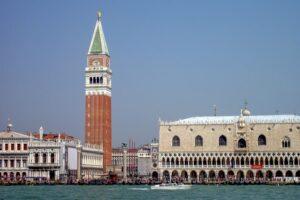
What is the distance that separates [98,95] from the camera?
122875 mm

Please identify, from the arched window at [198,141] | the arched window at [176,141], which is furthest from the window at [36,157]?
the arched window at [198,141]

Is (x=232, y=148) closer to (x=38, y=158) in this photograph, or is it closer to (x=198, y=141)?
(x=198, y=141)

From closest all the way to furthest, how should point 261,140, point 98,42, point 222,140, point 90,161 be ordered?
point 261,140 → point 222,140 → point 90,161 → point 98,42

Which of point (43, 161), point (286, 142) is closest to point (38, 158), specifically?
point (43, 161)

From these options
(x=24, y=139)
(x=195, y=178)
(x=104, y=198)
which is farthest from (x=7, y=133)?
(x=104, y=198)

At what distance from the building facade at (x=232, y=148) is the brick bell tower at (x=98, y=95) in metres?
15.9

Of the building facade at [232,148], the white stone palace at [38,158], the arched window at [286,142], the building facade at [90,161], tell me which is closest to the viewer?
the arched window at [286,142]

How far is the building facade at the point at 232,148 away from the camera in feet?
340

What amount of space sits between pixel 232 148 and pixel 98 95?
26743 mm

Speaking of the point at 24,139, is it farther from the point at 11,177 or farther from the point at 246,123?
the point at 246,123

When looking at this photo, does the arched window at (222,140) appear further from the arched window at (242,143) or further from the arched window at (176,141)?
the arched window at (176,141)

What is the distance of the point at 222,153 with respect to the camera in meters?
107

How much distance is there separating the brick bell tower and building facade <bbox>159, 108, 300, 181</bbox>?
52.1 feet

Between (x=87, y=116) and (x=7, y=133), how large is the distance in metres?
16.3
